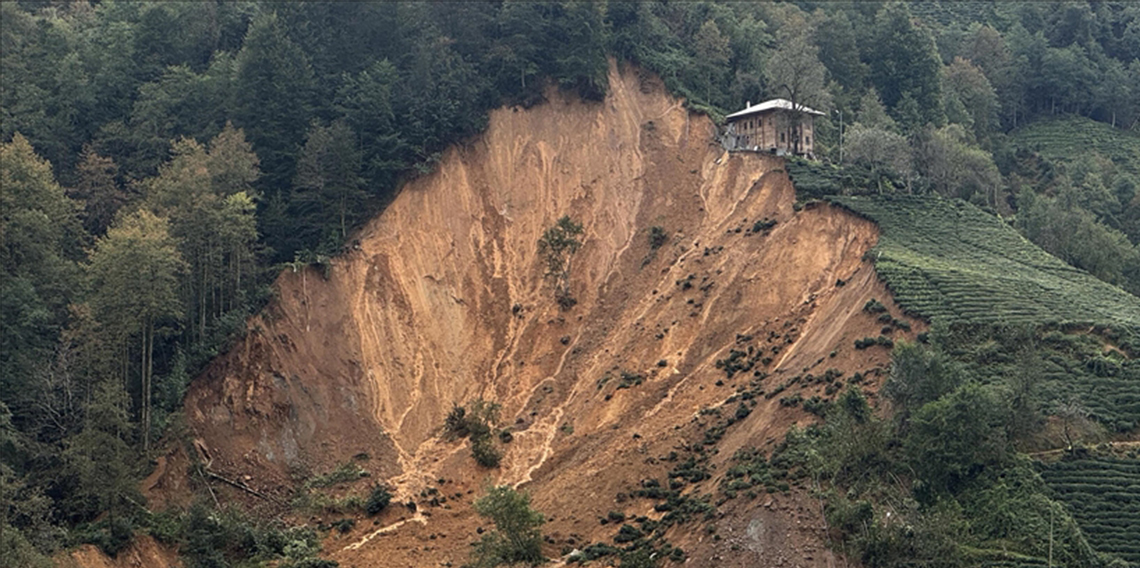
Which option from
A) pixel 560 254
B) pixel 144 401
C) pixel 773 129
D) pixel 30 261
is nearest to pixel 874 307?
pixel 560 254

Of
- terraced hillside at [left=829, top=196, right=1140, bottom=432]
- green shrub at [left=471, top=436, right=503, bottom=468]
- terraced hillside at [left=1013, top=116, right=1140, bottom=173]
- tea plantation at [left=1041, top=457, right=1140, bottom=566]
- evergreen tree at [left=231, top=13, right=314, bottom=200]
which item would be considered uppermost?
evergreen tree at [left=231, top=13, right=314, bottom=200]

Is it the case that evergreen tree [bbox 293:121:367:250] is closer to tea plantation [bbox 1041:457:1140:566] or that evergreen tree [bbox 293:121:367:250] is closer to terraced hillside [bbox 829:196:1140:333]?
terraced hillside [bbox 829:196:1140:333]

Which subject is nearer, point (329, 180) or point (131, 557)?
point (131, 557)

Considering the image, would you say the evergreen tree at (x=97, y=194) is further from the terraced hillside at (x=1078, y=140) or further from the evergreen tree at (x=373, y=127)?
the terraced hillside at (x=1078, y=140)

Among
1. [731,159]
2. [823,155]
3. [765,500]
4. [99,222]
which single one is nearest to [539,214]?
[731,159]

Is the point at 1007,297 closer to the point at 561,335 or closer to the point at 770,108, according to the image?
the point at 770,108

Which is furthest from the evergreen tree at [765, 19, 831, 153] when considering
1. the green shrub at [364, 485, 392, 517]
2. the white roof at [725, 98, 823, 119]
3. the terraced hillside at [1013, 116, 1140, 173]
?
the green shrub at [364, 485, 392, 517]
